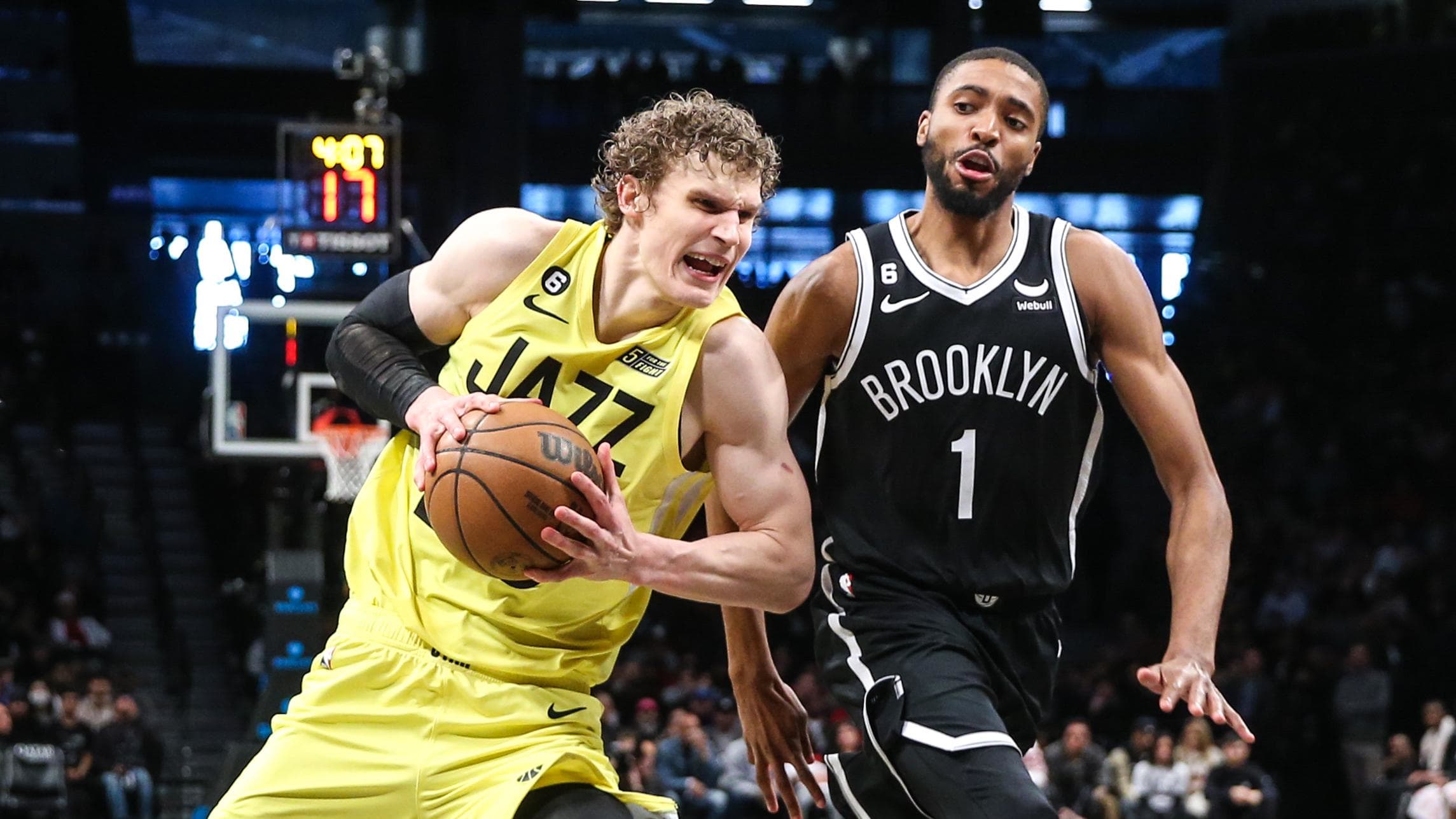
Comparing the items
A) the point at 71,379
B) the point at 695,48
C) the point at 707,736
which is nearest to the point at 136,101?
the point at 71,379

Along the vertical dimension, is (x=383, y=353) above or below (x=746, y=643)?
above

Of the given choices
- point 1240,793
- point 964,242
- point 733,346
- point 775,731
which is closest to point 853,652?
point 775,731

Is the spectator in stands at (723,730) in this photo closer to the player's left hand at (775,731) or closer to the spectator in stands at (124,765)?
the spectator in stands at (124,765)

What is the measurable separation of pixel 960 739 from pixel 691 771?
9625 mm

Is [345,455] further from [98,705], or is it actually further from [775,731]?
[775,731]

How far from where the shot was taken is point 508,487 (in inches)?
139

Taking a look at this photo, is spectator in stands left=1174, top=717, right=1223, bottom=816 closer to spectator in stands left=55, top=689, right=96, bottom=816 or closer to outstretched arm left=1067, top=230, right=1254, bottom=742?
spectator in stands left=55, top=689, right=96, bottom=816

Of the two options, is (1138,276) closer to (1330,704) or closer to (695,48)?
(1330,704)

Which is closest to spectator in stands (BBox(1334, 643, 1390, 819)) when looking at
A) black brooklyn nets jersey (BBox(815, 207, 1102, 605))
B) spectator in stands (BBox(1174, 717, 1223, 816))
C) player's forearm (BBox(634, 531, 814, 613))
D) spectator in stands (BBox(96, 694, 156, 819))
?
spectator in stands (BBox(1174, 717, 1223, 816))

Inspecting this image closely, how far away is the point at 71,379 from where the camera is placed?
22.1 metres

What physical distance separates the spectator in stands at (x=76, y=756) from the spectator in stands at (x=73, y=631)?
120 inches

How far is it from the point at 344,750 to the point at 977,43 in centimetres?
1767

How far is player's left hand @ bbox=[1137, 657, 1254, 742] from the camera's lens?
400cm

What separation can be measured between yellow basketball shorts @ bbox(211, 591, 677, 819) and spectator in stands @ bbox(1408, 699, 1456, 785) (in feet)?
34.5
